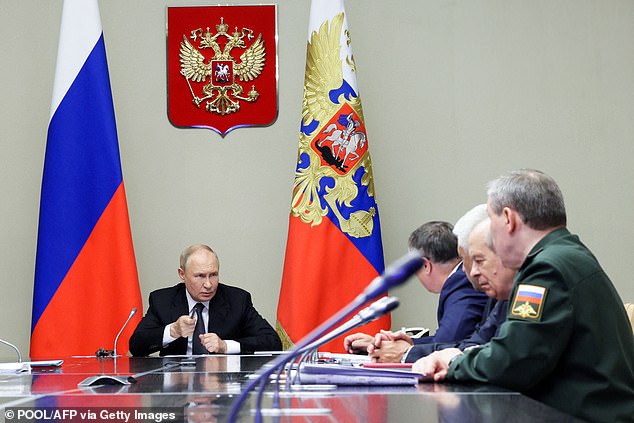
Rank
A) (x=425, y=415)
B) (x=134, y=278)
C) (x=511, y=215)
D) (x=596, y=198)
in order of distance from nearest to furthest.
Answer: (x=425, y=415), (x=511, y=215), (x=134, y=278), (x=596, y=198)

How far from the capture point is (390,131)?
5910 mm

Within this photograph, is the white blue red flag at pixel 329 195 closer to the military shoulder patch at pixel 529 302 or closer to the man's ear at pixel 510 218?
the man's ear at pixel 510 218

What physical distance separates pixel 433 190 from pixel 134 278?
2.06 m

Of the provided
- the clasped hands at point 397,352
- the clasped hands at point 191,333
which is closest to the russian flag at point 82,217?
the clasped hands at point 191,333

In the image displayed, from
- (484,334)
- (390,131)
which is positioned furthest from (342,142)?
(484,334)

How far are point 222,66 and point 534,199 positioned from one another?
3.84 meters

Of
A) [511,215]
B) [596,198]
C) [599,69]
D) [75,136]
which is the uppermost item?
[599,69]

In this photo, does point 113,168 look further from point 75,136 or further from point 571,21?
point 571,21

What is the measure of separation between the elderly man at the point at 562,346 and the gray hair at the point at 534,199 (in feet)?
0.32

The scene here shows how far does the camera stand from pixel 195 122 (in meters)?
5.91

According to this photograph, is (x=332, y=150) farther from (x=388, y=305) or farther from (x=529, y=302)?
(x=388, y=305)

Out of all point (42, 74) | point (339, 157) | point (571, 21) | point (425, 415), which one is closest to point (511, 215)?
point (425, 415)

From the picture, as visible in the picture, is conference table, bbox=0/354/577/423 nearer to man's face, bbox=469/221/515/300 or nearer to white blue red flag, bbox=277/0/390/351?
man's face, bbox=469/221/515/300

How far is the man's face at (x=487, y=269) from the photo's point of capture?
2.89m
